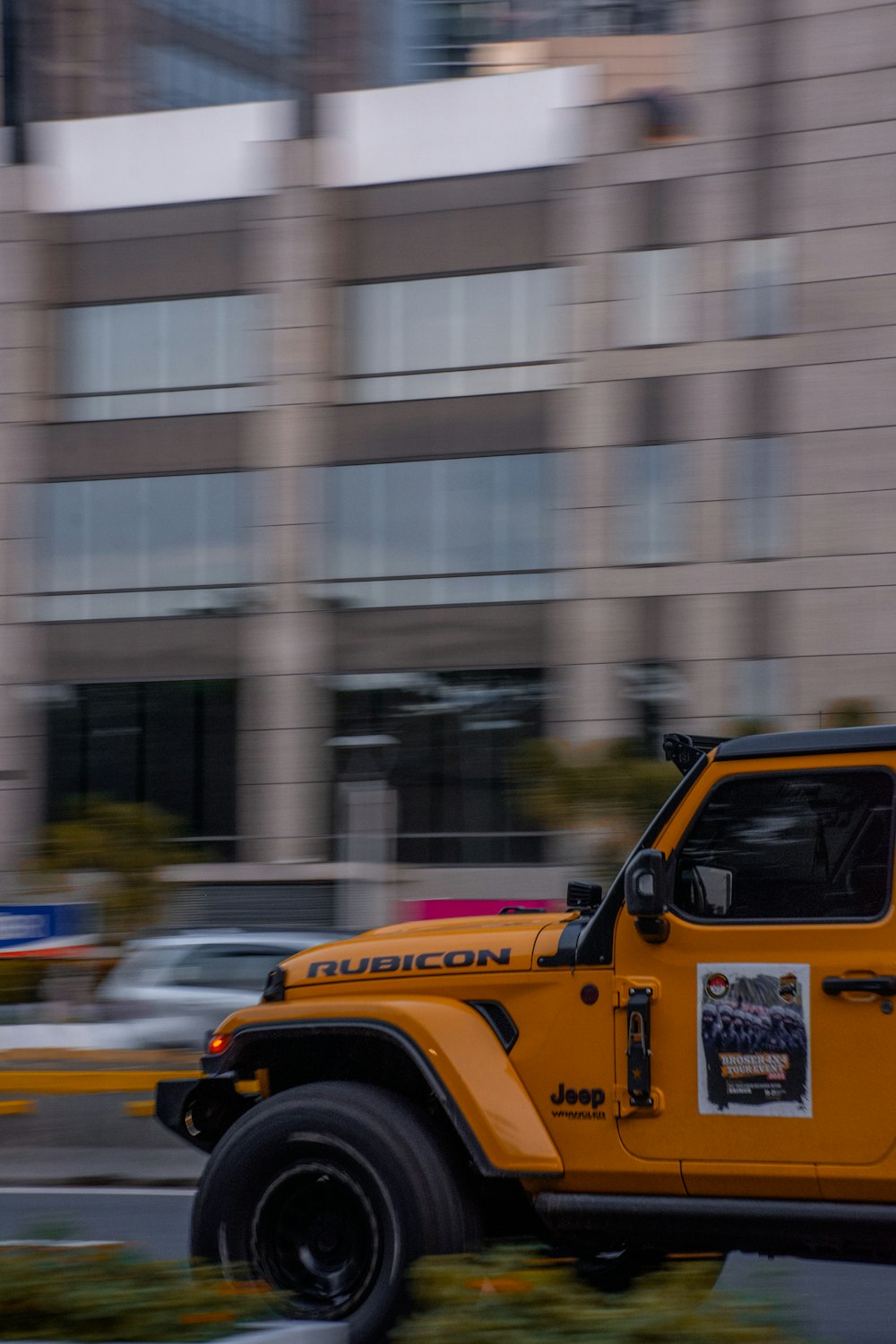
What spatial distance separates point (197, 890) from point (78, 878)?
9988 mm

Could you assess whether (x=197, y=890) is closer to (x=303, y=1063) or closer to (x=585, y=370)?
(x=585, y=370)

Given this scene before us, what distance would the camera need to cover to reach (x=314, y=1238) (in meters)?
5.41

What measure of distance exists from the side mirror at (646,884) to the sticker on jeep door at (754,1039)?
0.23 metres

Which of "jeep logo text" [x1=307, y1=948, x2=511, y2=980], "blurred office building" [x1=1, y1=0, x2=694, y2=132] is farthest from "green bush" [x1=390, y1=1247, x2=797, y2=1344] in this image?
"blurred office building" [x1=1, y1=0, x2=694, y2=132]

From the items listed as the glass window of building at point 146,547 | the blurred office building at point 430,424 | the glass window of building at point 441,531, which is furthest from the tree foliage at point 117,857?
the glass window of building at point 146,547

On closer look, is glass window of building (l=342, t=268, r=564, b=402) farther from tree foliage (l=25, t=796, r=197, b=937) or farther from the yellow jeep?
the yellow jeep

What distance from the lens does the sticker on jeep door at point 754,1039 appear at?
15.9ft

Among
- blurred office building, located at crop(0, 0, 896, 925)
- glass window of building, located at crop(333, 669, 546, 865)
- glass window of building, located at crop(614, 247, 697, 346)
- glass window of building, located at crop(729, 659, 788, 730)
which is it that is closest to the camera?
glass window of building, located at crop(729, 659, 788, 730)

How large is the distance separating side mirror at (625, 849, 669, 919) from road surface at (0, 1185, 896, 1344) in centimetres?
102

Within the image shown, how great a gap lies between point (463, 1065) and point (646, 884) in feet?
2.61

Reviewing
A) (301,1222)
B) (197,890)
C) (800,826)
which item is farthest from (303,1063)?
(197,890)

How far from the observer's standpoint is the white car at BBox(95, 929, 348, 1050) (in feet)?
41.5

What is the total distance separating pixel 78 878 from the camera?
61.6 feet

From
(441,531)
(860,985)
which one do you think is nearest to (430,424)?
(441,531)
